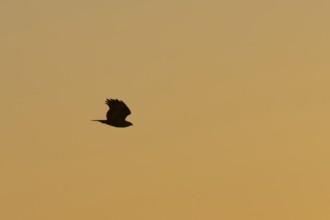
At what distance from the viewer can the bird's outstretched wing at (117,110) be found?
2127 inches

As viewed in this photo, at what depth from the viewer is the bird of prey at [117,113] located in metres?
54.0

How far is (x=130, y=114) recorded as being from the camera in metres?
54.7

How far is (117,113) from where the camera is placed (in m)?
54.5

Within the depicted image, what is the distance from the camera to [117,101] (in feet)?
178

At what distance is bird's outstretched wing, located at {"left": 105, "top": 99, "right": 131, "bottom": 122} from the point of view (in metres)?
54.0

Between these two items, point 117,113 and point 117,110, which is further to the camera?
point 117,113

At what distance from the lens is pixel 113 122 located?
5466 centimetres

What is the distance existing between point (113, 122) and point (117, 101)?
1384 millimetres

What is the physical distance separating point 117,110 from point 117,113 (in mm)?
335

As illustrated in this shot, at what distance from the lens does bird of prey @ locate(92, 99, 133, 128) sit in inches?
2127

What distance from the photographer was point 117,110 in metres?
54.2

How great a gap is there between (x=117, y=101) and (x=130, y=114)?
1.22 metres

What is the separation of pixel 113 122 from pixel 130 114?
3.72 ft
